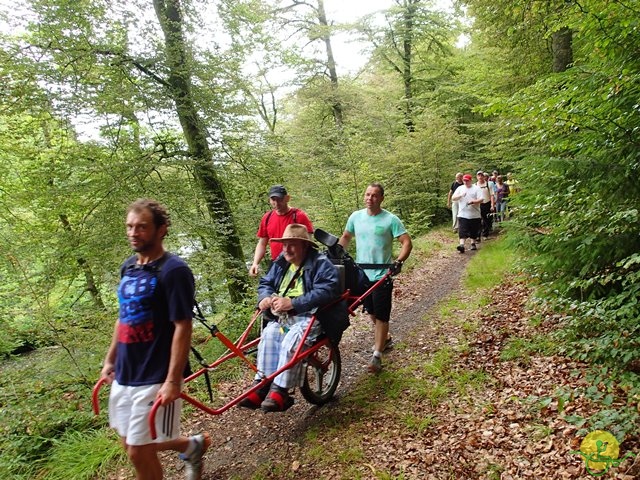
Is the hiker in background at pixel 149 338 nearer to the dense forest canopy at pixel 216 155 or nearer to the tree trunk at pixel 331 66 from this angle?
the dense forest canopy at pixel 216 155

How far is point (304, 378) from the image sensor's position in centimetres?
360

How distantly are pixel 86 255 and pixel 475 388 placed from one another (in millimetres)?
6052

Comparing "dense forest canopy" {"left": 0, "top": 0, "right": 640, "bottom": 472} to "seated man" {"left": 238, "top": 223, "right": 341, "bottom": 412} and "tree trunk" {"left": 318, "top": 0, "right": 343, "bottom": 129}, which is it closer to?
"seated man" {"left": 238, "top": 223, "right": 341, "bottom": 412}

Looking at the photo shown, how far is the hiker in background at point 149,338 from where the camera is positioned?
7.82 ft

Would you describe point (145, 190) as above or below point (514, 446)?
above

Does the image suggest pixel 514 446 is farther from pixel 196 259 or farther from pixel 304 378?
pixel 196 259

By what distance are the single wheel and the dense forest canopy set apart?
8.04 feet

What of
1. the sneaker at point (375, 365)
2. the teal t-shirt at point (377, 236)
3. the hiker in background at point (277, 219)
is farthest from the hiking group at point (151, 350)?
the hiker in background at point (277, 219)

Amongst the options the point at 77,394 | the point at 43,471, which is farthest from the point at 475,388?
the point at 77,394

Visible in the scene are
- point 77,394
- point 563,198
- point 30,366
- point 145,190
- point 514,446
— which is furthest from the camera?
point 145,190

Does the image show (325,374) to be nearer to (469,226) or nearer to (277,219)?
(277,219)

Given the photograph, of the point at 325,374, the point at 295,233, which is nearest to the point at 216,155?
the point at 295,233

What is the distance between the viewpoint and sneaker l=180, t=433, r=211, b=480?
2986 mm

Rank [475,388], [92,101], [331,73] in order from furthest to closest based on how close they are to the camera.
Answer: [331,73] < [92,101] < [475,388]
